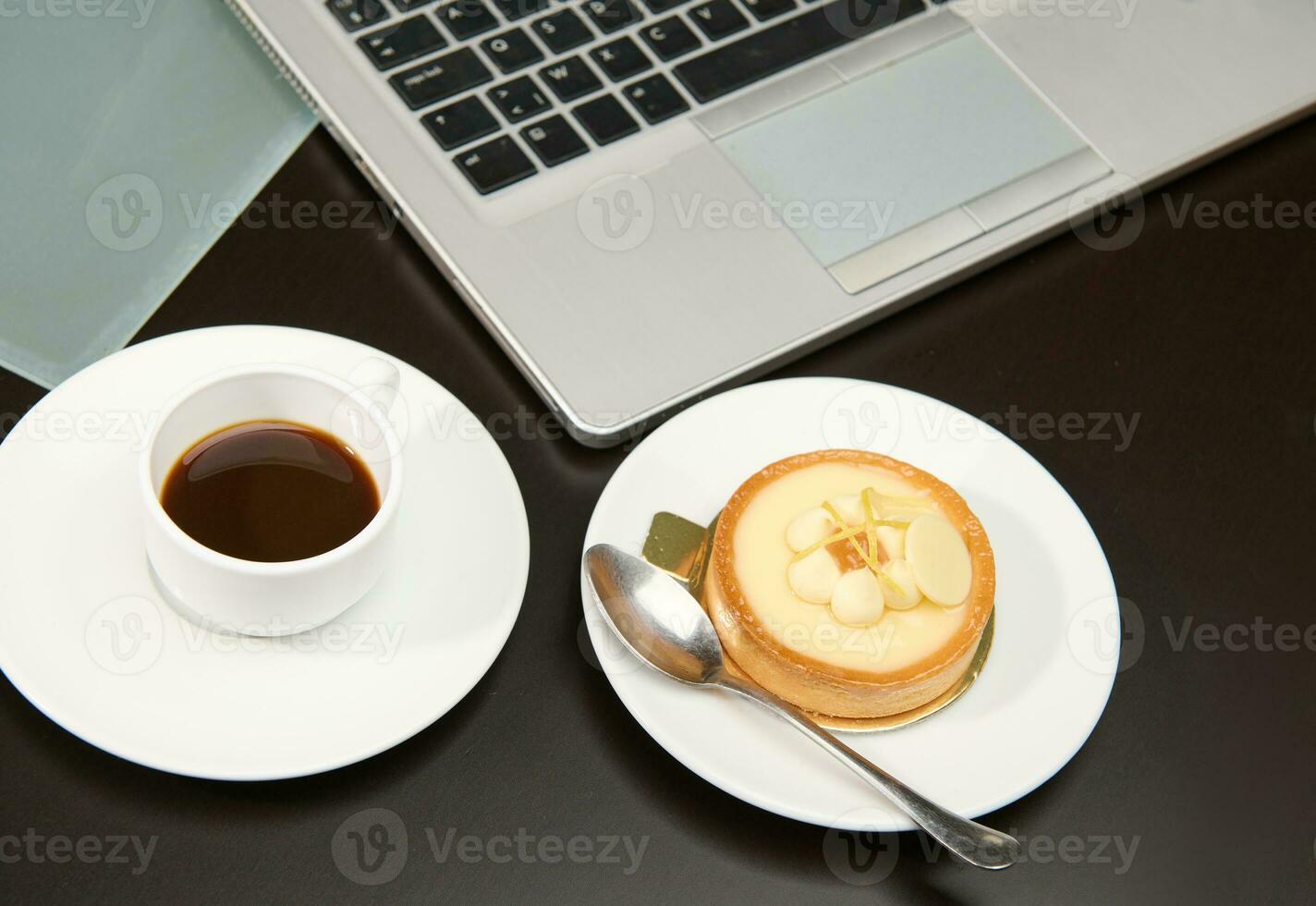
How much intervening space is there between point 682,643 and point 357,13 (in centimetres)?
54

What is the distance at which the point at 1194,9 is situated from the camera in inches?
Answer: 40.9

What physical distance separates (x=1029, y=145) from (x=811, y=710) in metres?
0.49

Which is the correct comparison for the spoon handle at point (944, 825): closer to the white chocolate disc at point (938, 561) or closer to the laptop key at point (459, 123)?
the white chocolate disc at point (938, 561)

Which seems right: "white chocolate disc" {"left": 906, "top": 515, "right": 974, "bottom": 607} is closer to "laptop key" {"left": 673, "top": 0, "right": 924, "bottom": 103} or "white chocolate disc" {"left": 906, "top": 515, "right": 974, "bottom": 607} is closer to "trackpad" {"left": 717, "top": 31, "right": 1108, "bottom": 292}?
"trackpad" {"left": 717, "top": 31, "right": 1108, "bottom": 292}

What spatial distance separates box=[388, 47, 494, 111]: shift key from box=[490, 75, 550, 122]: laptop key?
2 centimetres

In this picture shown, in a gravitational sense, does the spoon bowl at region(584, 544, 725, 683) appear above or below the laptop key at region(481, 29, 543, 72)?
below

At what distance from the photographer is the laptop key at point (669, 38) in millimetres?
931

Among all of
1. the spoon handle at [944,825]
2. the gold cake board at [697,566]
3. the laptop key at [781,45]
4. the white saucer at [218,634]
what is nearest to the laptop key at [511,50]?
the laptop key at [781,45]

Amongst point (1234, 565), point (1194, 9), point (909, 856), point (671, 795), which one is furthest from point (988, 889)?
point (1194, 9)

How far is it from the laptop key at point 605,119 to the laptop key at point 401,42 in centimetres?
12

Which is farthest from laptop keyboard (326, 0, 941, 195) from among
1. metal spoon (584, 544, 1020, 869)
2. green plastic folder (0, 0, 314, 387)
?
metal spoon (584, 544, 1020, 869)

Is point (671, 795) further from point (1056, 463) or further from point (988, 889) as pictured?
point (1056, 463)

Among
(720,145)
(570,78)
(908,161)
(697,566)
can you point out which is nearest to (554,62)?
(570,78)

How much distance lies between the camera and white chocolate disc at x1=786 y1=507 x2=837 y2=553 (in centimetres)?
70
